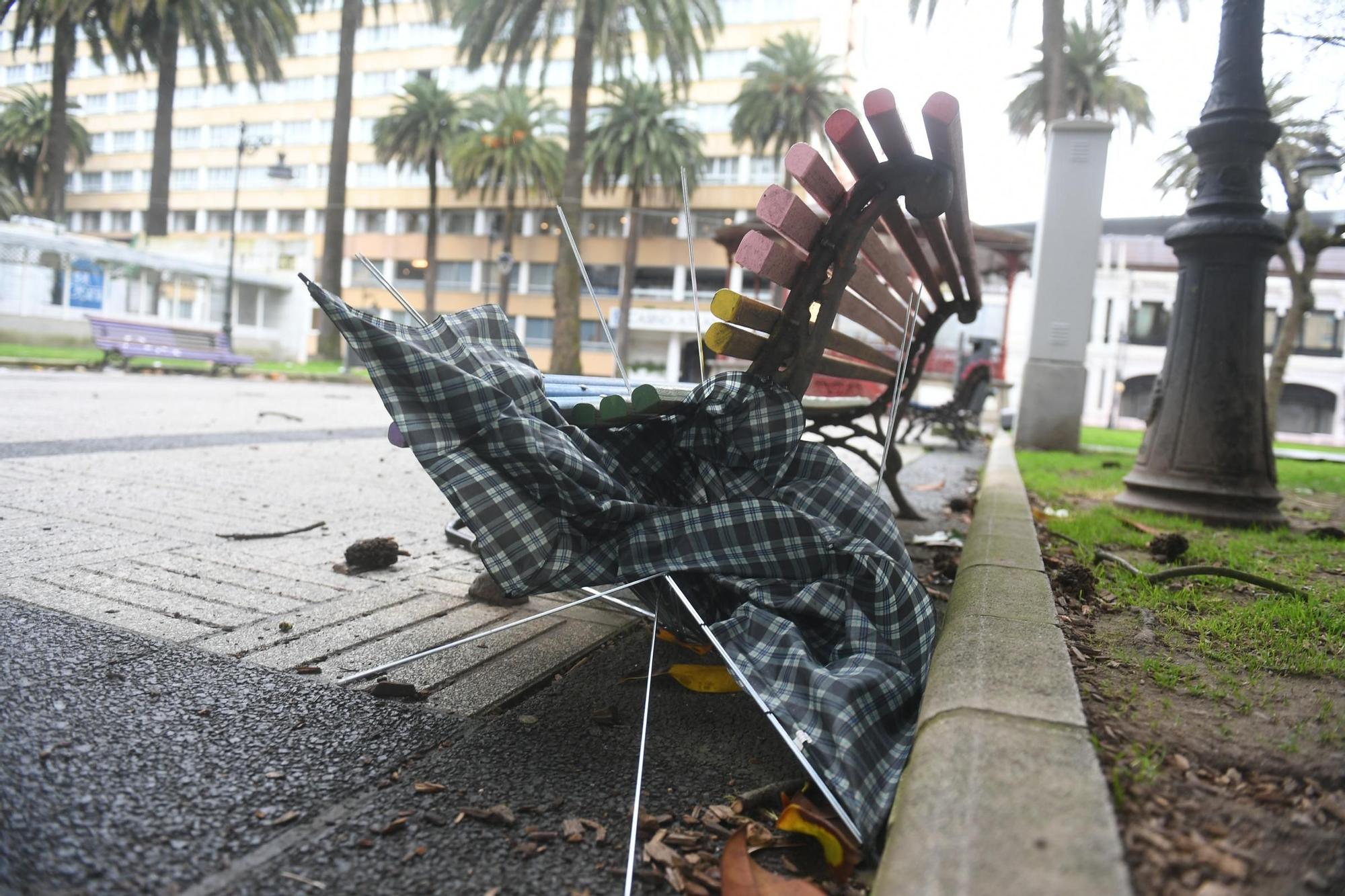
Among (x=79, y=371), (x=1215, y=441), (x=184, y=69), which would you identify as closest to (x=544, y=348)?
(x=184, y=69)

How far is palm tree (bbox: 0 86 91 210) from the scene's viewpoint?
44750 mm

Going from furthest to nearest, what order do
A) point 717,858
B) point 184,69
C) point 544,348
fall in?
point 184,69, point 544,348, point 717,858

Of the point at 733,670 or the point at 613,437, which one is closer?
the point at 733,670

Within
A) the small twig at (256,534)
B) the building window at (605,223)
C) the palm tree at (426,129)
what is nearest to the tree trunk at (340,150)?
the palm tree at (426,129)

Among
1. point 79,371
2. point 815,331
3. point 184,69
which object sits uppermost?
point 184,69

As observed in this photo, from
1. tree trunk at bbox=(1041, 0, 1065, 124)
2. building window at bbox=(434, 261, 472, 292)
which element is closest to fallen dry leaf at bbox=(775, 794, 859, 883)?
tree trunk at bbox=(1041, 0, 1065, 124)

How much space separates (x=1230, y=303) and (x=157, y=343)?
18.1m

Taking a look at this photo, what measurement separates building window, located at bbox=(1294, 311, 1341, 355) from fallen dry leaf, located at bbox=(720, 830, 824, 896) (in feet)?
170

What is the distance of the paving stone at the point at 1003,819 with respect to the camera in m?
0.98

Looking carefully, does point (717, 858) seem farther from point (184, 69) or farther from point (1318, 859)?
point (184, 69)

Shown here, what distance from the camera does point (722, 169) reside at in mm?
48969

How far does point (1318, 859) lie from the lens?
111 cm

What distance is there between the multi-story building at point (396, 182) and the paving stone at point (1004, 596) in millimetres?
40047

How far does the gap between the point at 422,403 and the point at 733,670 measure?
796 mm
